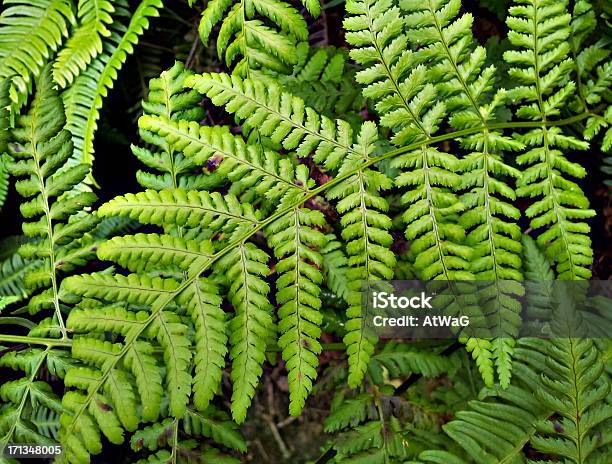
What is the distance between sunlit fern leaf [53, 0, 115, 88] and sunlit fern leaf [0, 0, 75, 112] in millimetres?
52

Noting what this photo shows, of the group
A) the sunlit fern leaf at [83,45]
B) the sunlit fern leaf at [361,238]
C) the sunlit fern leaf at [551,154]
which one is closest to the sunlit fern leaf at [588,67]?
the sunlit fern leaf at [551,154]

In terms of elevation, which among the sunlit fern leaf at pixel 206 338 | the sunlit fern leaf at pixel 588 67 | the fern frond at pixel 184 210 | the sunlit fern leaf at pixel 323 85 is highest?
the sunlit fern leaf at pixel 323 85

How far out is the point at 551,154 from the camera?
1714mm

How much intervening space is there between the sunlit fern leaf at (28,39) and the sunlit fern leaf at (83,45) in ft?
0.17

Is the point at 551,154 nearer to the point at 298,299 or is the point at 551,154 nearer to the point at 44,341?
the point at 298,299

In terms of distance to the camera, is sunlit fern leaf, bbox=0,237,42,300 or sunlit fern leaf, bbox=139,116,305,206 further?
sunlit fern leaf, bbox=0,237,42,300

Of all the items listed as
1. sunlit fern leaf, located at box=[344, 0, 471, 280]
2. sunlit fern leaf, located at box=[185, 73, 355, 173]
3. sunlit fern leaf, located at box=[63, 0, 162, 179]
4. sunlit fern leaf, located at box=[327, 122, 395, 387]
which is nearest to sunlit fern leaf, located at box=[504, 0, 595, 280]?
sunlit fern leaf, located at box=[344, 0, 471, 280]

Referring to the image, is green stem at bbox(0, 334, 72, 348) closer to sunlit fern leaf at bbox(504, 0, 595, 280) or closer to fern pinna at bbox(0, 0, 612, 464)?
fern pinna at bbox(0, 0, 612, 464)

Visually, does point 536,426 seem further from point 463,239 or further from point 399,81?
point 399,81

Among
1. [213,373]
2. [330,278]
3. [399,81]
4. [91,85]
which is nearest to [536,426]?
[330,278]

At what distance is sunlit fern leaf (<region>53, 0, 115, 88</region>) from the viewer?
2342 mm

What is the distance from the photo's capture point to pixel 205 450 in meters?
1.82

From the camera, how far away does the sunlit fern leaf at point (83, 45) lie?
234 cm

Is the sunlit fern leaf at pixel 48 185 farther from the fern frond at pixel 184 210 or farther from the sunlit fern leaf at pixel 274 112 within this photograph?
the sunlit fern leaf at pixel 274 112
